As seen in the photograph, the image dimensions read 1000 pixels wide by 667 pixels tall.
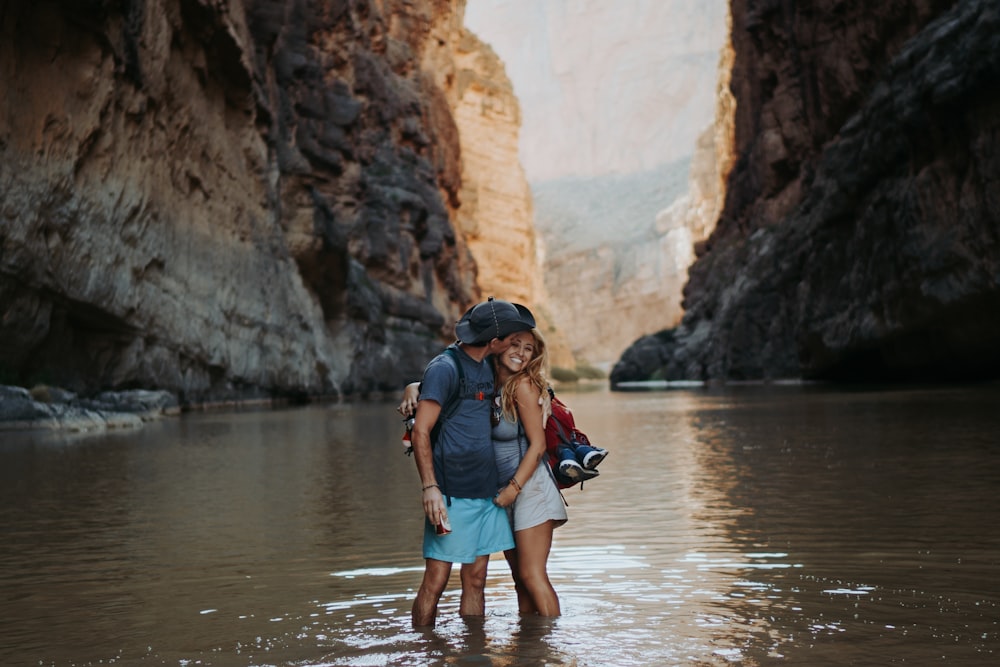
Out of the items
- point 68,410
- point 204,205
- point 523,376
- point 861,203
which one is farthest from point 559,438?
point 861,203

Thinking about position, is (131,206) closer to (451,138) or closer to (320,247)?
(320,247)

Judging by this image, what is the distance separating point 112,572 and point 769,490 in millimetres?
5527

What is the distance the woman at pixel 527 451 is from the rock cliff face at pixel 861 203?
26.7 m

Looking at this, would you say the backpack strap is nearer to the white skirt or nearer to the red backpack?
the white skirt

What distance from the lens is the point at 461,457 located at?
461 cm

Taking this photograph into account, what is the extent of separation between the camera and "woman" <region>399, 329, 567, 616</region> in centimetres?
469

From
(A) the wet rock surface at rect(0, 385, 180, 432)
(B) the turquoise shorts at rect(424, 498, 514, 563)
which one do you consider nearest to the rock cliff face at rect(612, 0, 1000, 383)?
(A) the wet rock surface at rect(0, 385, 180, 432)

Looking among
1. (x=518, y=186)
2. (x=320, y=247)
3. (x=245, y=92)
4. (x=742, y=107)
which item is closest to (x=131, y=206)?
(x=245, y=92)

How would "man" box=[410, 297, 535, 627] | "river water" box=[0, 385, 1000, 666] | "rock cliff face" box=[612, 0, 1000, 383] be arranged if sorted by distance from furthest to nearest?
1. "rock cliff face" box=[612, 0, 1000, 383]
2. "man" box=[410, 297, 535, 627]
3. "river water" box=[0, 385, 1000, 666]

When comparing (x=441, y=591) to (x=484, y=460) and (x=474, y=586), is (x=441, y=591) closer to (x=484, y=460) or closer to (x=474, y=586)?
(x=474, y=586)

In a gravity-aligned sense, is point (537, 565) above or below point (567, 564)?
above

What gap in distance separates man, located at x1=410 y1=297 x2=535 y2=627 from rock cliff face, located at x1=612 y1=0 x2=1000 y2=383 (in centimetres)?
2681

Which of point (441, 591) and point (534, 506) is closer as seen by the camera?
point (441, 591)

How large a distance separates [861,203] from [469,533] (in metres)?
37.7
